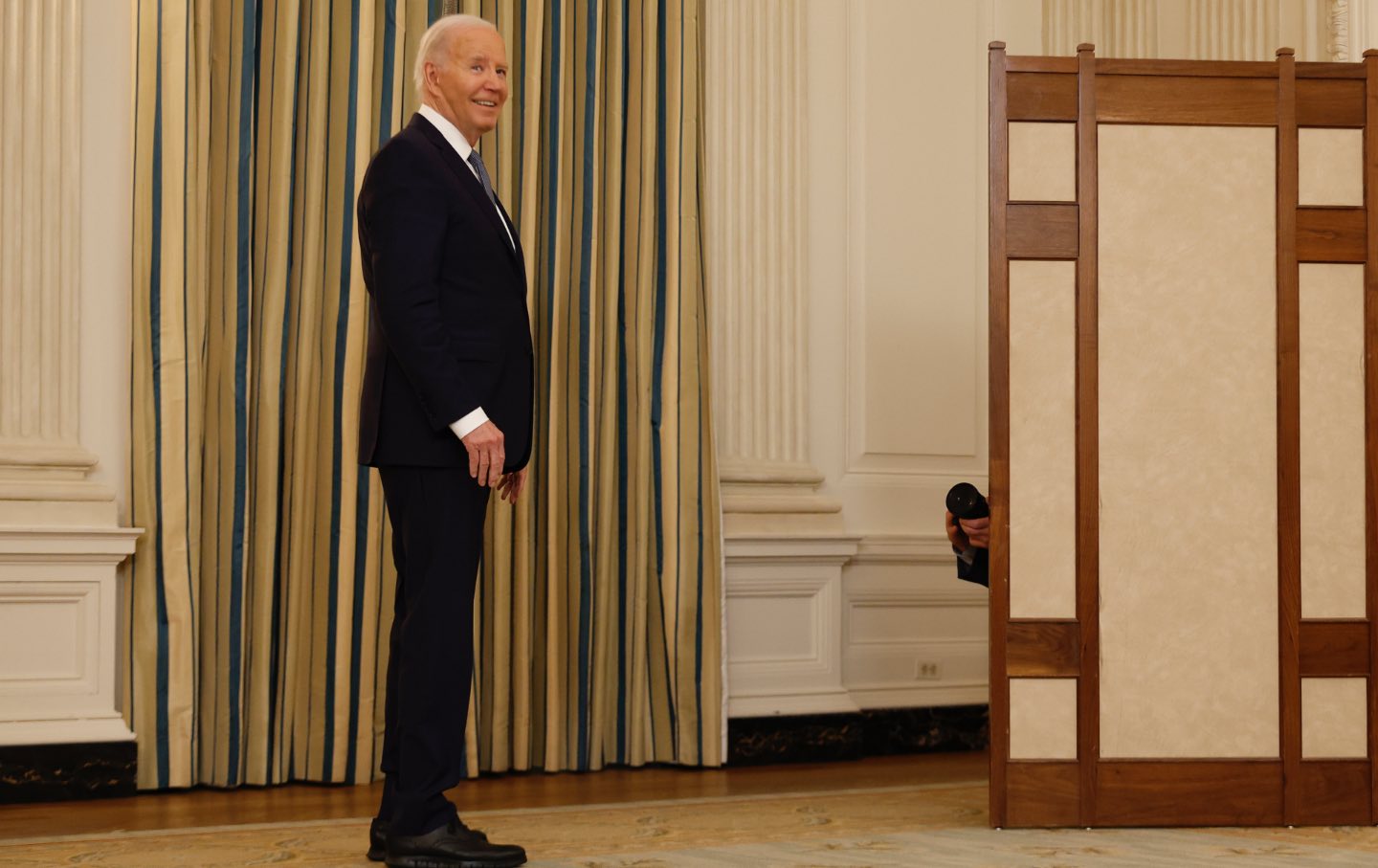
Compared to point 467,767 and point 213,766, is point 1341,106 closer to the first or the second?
point 467,767

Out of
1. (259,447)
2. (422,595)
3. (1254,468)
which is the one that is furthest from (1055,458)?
(259,447)

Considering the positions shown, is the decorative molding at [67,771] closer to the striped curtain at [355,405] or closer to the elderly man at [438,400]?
the striped curtain at [355,405]

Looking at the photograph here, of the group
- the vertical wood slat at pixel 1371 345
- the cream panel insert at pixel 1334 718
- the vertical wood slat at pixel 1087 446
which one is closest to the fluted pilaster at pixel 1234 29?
the vertical wood slat at pixel 1371 345

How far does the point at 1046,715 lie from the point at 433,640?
1.26 m

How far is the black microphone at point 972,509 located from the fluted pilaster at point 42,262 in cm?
193

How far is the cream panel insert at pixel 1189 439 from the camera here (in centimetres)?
303

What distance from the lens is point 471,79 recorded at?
267 centimetres

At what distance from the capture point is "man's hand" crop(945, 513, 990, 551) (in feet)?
10.3

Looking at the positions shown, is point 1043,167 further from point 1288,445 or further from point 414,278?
point 414,278

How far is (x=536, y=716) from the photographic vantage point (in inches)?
153

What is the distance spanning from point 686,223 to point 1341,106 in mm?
1641

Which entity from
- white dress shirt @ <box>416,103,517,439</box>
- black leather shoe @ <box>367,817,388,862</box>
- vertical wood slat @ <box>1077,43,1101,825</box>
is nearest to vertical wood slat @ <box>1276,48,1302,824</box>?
vertical wood slat @ <box>1077,43,1101,825</box>

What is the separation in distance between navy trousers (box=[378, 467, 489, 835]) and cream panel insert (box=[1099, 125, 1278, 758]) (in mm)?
1306

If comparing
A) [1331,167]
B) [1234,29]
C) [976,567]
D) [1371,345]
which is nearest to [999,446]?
[976,567]
